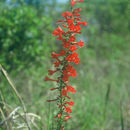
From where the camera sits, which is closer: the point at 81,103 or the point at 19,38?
the point at 81,103

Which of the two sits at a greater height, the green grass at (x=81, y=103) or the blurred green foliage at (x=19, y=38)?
the blurred green foliage at (x=19, y=38)

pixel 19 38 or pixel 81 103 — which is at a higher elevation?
pixel 19 38

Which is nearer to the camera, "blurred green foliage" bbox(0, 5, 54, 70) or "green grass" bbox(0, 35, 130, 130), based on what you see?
"green grass" bbox(0, 35, 130, 130)

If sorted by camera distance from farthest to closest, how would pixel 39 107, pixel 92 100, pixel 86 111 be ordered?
pixel 92 100, pixel 39 107, pixel 86 111

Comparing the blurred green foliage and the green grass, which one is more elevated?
the blurred green foliage

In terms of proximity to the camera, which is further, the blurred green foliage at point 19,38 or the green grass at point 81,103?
the blurred green foliage at point 19,38

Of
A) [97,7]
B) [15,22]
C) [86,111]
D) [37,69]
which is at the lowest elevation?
[86,111]

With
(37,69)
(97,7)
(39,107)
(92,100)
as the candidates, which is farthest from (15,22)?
(97,7)

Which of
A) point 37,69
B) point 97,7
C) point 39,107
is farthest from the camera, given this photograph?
point 97,7

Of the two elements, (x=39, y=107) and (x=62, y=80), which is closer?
(x=62, y=80)

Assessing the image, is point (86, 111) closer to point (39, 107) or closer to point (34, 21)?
point (39, 107)

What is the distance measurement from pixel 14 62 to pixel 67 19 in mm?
3486

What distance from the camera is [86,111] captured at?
3707 mm

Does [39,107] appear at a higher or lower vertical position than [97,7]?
lower
